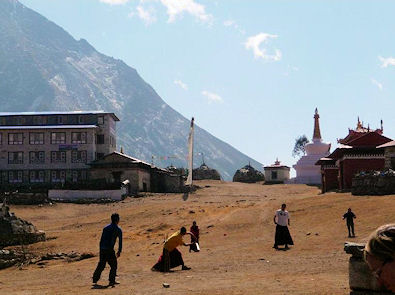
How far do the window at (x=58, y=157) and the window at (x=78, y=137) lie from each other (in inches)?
78.5

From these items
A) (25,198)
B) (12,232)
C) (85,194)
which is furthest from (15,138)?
(12,232)

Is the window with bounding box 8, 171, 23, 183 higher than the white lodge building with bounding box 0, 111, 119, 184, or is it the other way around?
the white lodge building with bounding box 0, 111, 119, 184

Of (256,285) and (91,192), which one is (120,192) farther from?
(256,285)

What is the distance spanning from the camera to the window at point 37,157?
2847 inches

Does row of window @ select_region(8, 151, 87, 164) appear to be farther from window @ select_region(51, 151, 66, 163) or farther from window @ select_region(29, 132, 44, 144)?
window @ select_region(29, 132, 44, 144)

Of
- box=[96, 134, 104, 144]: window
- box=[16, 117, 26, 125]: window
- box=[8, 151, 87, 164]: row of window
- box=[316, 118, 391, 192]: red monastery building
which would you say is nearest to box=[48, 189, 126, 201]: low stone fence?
box=[8, 151, 87, 164]: row of window

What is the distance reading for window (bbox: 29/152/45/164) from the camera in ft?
237

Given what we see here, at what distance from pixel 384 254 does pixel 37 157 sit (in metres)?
71.2

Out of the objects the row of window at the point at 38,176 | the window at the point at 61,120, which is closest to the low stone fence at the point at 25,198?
the row of window at the point at 38,176

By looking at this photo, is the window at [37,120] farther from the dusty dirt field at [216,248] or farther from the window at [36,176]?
the dusty dirt field at [216,248]

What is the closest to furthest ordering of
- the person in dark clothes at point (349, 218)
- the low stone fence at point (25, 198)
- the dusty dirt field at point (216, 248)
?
the dusty dirt field at point (216, 248) → the person in dark clothes at point (349, 218) → the low stone fence at point (25, 198)

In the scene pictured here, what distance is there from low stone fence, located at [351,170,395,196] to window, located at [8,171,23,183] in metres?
43.6

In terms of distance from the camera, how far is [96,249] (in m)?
27.0

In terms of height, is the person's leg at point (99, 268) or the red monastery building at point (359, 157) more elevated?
the red monastery building at point (359, 157)
